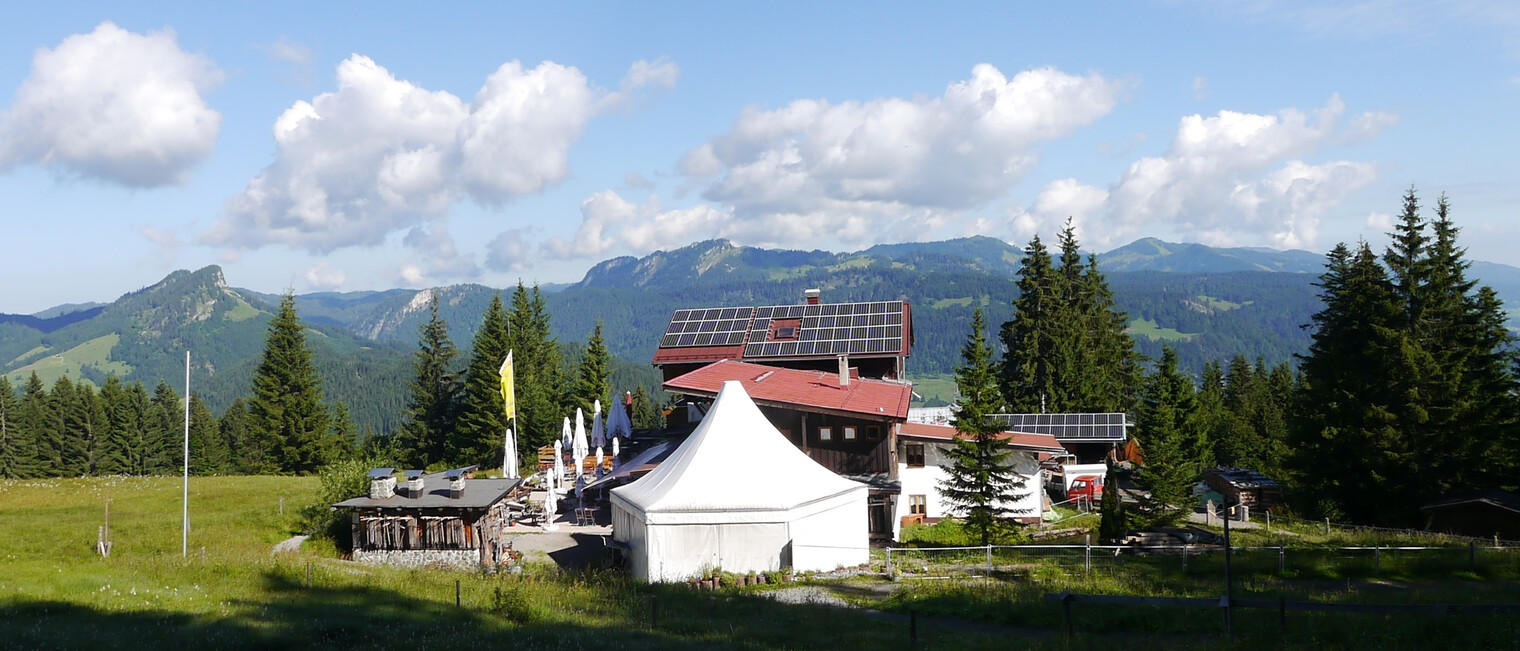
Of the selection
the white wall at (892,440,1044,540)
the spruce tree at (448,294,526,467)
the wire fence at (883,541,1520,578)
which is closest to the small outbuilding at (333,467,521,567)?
the wire fence at (883,541,1520,578)

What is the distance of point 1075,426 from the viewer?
45.0 m

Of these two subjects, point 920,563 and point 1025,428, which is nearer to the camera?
point 920,563

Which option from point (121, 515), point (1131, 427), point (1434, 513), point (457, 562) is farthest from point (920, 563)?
point (1131, 427)

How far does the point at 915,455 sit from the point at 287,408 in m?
40.4

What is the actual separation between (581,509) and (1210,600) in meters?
23.1

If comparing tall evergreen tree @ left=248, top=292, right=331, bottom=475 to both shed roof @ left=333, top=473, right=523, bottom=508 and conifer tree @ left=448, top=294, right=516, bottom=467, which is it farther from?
shed roof @ left=333, top=473, right=523, bottom=508

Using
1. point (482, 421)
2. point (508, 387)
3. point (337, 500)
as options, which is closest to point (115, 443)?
point (482, 421)

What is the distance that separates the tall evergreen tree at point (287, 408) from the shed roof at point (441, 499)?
31788 millimetres

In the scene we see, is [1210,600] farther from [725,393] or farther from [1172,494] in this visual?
[1172,494]

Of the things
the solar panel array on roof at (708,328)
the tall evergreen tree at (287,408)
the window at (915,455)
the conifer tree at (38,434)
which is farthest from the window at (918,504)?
the conifer tree at (38,434)

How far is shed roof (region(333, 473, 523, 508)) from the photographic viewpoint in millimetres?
25172

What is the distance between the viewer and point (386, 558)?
Answer: 2523 cm

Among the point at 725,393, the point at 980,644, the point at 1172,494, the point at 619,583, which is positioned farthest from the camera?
the point at 1172,494

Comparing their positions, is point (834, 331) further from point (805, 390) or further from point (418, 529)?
point (418, 529)
